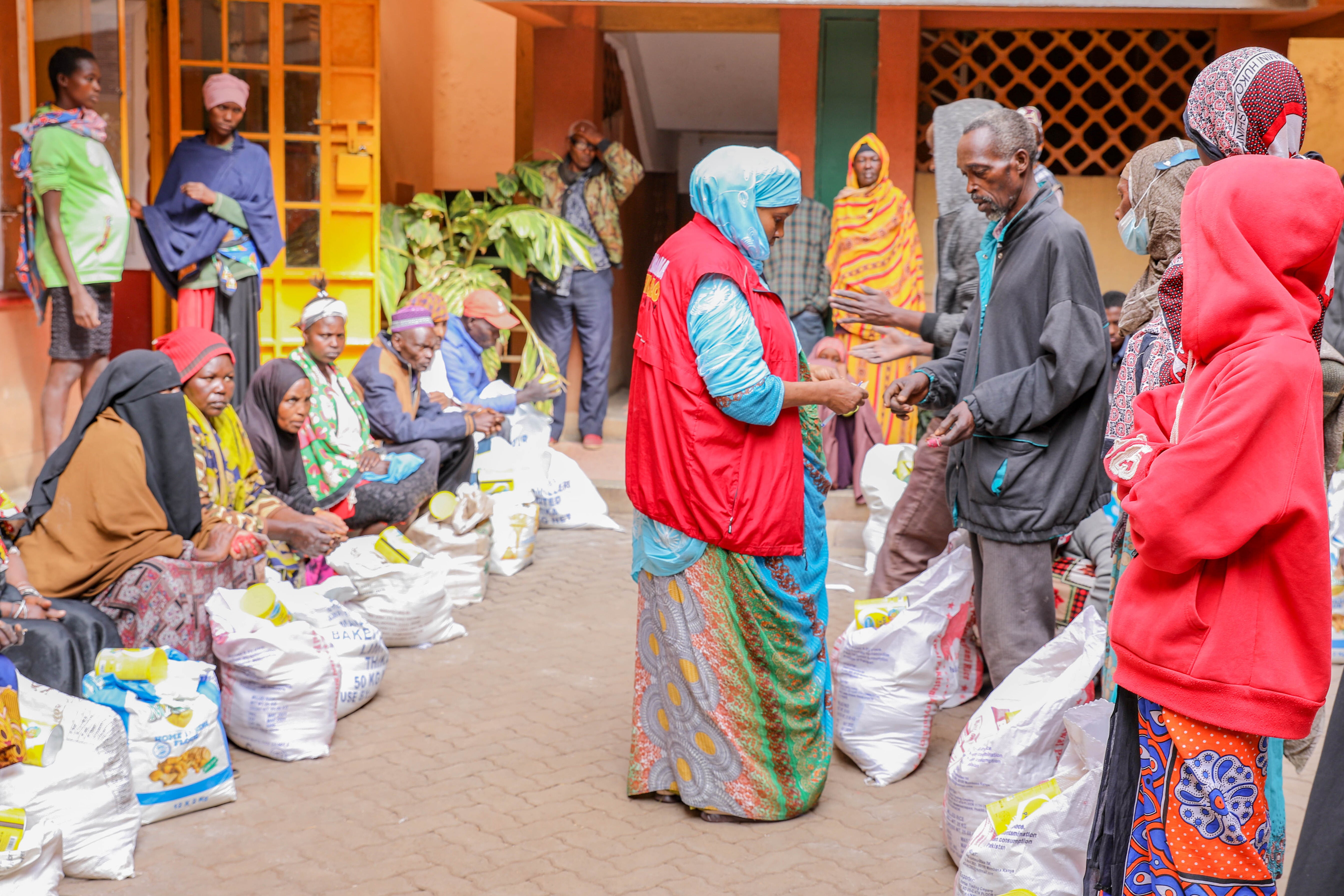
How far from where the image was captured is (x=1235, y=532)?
190cm

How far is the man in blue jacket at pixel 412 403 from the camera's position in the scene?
5.68m

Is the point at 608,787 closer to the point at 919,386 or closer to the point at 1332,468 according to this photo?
the point at 919,386

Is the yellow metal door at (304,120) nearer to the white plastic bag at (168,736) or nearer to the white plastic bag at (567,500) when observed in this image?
the white plastic bag at (567,500)

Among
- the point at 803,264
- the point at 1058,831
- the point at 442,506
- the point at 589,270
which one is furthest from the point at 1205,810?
the point at 589,270

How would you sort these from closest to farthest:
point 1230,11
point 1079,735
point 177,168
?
point 1079,735
point 177,168
point 1230,11

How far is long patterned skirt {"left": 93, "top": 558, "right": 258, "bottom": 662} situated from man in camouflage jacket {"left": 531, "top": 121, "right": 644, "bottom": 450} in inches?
179

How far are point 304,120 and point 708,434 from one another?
5.40 metres

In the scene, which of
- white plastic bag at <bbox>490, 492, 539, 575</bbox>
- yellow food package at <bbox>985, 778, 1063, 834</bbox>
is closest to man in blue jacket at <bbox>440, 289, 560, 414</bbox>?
white plastic bag at <bbox>490, 492, 539, 575</bbox>

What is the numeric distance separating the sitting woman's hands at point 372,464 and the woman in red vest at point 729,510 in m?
2.22

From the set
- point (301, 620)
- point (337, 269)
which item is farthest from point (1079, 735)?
point (337, 269)

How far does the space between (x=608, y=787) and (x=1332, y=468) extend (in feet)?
7.03

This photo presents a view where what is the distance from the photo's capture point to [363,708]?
4.21m

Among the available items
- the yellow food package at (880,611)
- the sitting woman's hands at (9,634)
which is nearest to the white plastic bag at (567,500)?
the yellow food package at (880,611)

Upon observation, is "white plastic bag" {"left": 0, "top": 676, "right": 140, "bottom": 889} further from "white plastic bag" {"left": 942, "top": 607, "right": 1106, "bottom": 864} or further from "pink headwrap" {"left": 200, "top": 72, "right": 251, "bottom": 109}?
"pink headwrap" {"left": 200, "top": 72, "right": 251, "bottom": 109}
